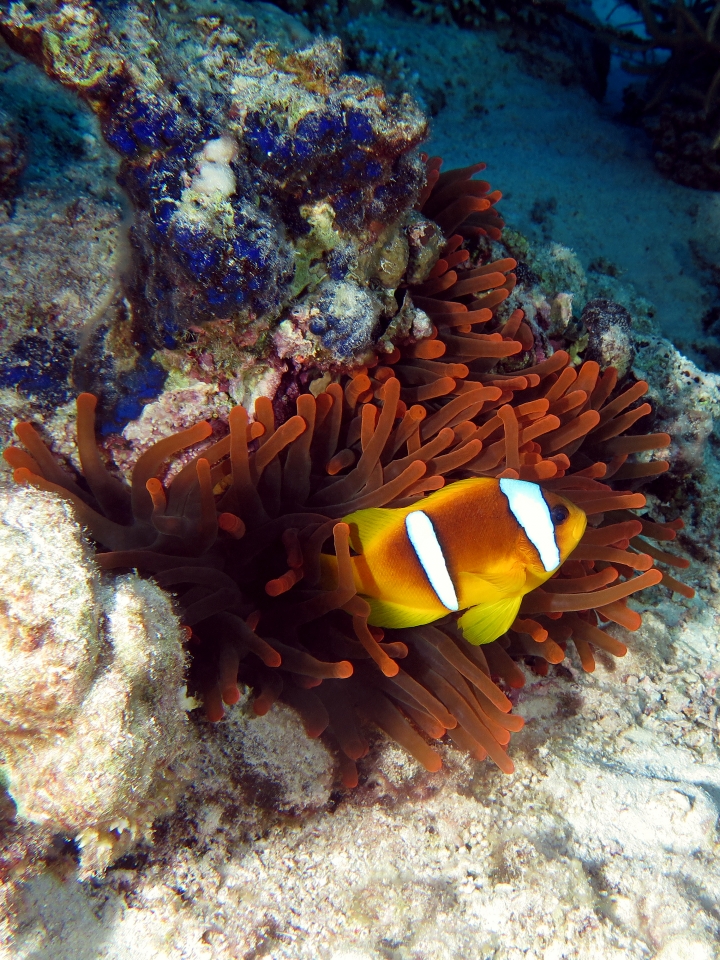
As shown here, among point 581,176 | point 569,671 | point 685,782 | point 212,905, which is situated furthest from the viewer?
point 581,176

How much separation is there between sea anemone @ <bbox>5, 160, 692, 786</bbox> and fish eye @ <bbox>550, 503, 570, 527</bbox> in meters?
0.15

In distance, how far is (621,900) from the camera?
59.5 inches

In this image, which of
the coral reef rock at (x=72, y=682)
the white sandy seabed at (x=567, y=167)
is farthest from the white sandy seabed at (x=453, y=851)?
the white sandy seabed at (x=567, y=167)

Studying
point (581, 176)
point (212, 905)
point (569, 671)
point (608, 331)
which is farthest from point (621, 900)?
point (581, 176)

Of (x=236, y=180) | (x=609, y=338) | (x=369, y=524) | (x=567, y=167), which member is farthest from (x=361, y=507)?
(x=567, y=167)

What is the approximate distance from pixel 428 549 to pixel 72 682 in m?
0.93

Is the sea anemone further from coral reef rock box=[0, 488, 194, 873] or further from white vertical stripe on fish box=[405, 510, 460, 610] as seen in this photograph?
coral reef rock box=[0, 488, 194, 873]

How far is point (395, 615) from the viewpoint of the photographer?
176 cm

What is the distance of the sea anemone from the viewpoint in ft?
5.23

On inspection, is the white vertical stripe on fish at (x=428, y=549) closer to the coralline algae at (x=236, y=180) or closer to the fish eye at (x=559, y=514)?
the fish eye at (x=559, y=514)

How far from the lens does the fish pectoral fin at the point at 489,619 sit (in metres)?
1.75

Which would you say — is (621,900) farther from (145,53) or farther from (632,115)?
(632,115)

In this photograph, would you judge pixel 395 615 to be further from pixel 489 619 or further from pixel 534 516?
pixel 534 516

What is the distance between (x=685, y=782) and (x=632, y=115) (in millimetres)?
5181
